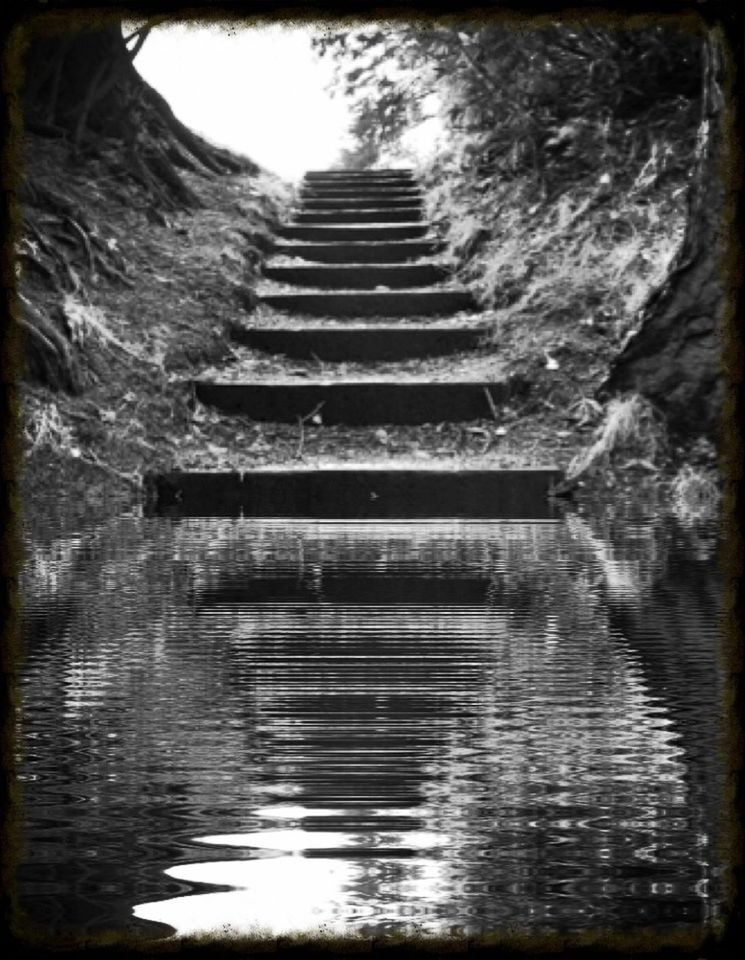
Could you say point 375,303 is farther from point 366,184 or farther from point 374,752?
point 374,752

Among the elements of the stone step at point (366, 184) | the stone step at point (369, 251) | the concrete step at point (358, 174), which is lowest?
the stone step at point (369, 251)

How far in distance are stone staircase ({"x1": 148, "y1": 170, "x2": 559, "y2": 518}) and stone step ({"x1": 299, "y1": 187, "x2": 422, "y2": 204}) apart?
17 mm

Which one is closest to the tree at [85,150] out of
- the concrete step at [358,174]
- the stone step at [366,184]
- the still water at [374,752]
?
the stone step at [366,184]

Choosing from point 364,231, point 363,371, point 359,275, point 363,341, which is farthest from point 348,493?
point 364,231

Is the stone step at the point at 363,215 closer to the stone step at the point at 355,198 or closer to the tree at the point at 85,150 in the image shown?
the stone step at the point at 355,198

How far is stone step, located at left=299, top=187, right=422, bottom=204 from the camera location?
→ 28.8 ft

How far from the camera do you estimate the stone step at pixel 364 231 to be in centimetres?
768

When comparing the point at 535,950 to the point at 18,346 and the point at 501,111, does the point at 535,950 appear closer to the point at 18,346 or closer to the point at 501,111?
the point at 18,346

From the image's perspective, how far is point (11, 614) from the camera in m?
0.76

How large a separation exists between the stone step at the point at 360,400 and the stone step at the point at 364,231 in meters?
3.17

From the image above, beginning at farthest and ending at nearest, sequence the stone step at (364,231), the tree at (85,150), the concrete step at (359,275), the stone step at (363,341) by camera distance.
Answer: the stone step at (364,231), the concrete step at (359,275), the stone step at (363,341), the tree at (85,150)

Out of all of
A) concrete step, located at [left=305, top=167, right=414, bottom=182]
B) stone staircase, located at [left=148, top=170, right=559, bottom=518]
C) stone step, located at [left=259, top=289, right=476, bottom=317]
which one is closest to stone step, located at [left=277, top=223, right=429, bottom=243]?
stone staircase, located at [left=148, top=170, right=559, bottom=518]

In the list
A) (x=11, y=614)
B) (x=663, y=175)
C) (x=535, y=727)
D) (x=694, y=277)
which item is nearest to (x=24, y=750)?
(x=11, y=614)

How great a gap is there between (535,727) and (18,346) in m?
0.46
